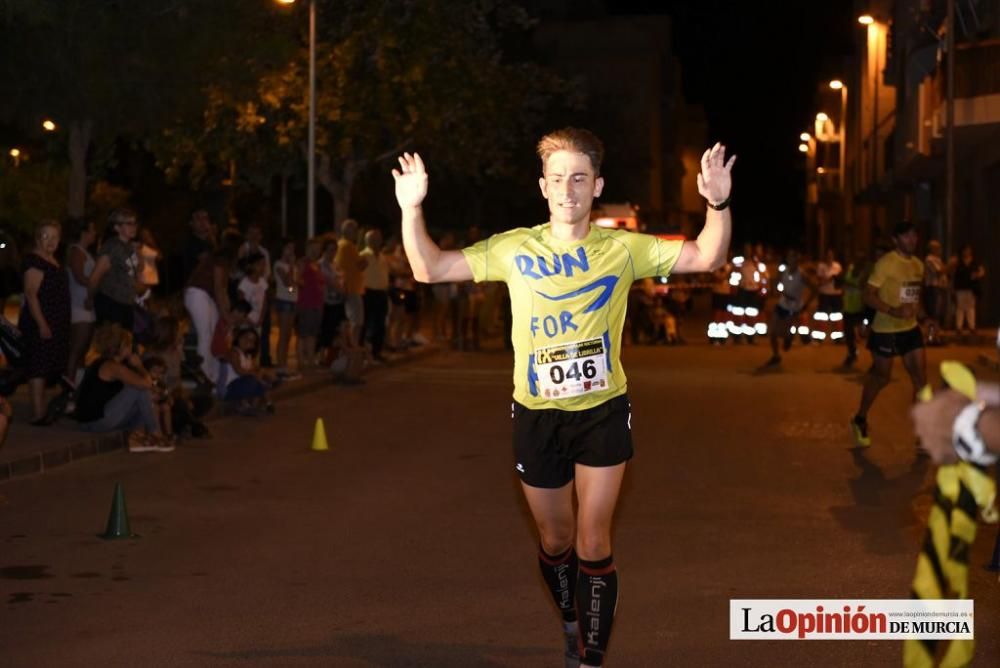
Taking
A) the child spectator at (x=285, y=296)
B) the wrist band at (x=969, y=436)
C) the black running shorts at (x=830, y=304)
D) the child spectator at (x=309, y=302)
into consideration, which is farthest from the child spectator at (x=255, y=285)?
the wrist band at (x=969, y=436)

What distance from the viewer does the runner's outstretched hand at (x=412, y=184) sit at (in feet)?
21.8

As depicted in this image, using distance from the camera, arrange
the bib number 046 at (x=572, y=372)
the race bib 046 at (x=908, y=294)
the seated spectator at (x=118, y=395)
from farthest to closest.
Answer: the seated spectator at (x=118, y=395)
the race bib 046 at (x=908, y=294)
the bib number 046 at (x=572, y=372)

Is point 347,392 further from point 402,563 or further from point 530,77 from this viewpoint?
point 530,77

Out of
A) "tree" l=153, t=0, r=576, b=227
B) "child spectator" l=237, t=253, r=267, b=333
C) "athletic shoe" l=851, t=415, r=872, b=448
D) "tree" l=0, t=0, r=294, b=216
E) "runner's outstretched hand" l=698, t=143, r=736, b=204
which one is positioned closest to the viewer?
"runner's outstretched hand" l=698, t=143, r=736, b=204

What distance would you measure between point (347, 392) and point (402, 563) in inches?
471

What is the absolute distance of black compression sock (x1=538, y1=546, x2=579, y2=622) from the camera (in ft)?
22.8

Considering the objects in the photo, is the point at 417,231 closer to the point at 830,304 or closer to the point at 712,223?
the point at 712,223

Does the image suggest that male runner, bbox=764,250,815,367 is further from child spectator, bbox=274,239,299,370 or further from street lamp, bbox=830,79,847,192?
street lamp, bbox=830,79,847,192

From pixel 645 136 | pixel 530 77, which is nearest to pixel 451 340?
pixel 530 77

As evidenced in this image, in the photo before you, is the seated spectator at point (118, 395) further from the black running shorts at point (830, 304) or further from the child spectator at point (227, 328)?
the black running shorts at point (830, 304)

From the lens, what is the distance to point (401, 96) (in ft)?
116

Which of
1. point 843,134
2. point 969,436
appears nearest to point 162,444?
point 969,436

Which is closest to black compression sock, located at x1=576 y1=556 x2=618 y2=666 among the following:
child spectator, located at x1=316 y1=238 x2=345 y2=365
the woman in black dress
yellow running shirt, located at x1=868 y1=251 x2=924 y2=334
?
yellow running shirt, located at x1=868 y1=251 x2=924 y2=334

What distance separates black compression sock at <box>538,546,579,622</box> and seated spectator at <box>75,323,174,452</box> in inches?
315
